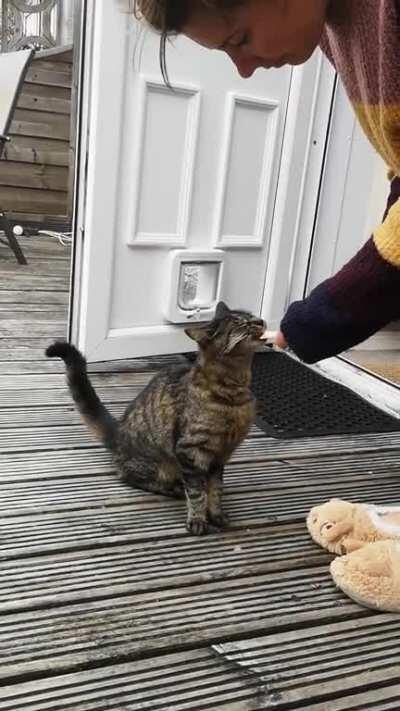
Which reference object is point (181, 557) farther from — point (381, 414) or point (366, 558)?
point (381, 414)

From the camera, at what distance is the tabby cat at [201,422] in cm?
141

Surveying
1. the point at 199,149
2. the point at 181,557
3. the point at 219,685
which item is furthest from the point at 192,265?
the point at 219,685

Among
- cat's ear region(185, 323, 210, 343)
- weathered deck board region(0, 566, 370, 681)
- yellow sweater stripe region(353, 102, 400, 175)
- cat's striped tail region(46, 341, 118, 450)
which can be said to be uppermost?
yellow sweater stripe region(353, 102, 400, 175)

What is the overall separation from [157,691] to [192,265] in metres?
1.74

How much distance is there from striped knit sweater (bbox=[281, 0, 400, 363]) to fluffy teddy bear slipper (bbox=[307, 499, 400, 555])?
0.34 m

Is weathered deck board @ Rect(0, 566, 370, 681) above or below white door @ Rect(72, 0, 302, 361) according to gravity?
below

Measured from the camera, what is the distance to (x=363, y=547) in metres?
1.28

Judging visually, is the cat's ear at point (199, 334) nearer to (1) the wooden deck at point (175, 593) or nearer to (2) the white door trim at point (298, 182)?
(1) the wooden deck at point (175, 593)

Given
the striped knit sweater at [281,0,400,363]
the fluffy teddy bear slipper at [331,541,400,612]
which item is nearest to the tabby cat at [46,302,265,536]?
the striped knit sweater at [281,0,400,363]

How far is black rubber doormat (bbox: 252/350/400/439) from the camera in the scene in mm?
2016

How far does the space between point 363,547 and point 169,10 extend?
3.22ft

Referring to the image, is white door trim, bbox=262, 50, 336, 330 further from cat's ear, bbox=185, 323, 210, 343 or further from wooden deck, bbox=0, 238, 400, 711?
cat's ear, bbox=185, 323, 210, 343

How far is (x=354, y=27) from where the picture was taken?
3.09 ft

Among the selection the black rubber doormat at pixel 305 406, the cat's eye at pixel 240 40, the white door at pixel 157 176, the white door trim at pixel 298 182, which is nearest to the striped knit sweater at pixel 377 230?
the cat's eye at pixel 240 40
